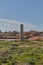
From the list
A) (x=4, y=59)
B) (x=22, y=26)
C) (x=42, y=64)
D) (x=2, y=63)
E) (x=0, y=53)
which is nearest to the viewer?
(x=42, y=64)

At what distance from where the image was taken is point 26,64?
10805 mm

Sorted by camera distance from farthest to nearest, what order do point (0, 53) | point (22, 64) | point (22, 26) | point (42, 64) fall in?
point (22, 26) < point (0, 53) < point (42, 64) < point (22, 64)

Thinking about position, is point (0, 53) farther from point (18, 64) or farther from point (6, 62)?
point (18, 64)

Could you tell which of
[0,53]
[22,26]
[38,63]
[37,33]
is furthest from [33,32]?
[38,63]

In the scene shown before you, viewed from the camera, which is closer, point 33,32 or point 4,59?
point 4,59

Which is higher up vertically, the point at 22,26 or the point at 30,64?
the point at 22,26

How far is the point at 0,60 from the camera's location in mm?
12664

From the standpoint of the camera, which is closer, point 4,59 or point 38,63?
point 38,63

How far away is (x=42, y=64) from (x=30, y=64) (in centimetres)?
71

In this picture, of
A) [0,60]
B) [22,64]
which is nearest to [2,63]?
[0,60]

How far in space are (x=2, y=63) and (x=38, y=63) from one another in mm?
2105

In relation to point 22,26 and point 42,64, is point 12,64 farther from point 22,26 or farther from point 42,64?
point 22,26

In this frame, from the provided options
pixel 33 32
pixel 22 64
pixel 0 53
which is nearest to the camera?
pixel 22 64

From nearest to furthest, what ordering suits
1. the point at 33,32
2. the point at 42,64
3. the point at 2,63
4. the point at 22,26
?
the point at 42,64
the point at 2,63
the point at 22,26
the point at 33,32
